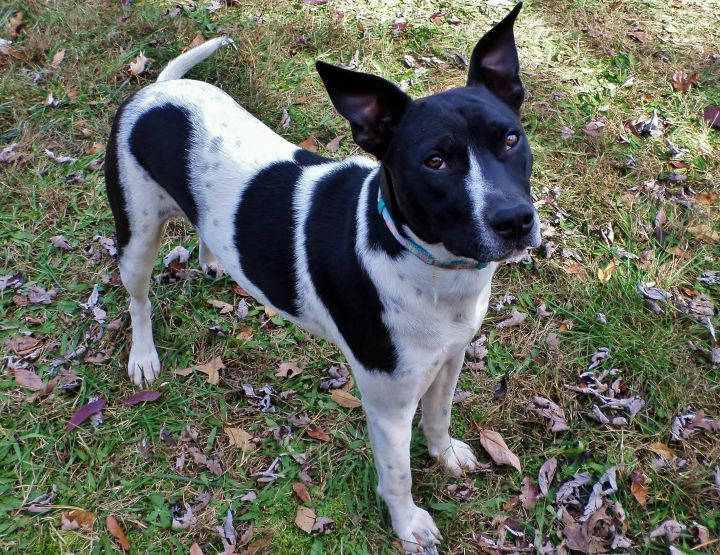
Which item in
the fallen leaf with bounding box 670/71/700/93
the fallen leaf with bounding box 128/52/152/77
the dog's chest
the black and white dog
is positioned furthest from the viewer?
the fallen leaf with bounding box 128/52/152/77

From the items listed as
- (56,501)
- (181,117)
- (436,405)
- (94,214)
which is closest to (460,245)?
(436,405)

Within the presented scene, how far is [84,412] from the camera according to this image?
11.7ft

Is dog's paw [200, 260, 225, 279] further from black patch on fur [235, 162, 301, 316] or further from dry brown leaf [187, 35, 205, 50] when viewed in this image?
dry brown leaf [187, 35, 205, 50]

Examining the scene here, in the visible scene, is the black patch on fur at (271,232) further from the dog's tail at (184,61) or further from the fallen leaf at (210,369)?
the dog's tail at (184,61)

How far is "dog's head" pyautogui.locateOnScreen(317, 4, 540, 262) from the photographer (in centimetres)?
198

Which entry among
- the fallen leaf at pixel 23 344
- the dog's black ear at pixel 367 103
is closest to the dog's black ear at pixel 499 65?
the dog's black ear at pixel 367 103

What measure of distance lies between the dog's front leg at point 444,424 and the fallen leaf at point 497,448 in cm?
10

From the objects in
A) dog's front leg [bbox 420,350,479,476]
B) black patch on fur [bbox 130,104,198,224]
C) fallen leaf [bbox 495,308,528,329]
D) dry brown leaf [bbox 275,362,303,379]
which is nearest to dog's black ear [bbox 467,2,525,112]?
dog's front leg [bbox 420,350,479,476]

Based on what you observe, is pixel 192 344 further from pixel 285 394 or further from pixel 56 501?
pixel 56 501

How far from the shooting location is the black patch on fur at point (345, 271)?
2.38 metres

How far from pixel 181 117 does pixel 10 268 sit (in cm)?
221

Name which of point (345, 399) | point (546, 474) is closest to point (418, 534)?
point (546, 474)

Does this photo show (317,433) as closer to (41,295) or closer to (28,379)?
(28,379)

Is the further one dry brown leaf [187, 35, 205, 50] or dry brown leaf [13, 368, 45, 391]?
dry brown leaf [187, 35, 205, 50]
